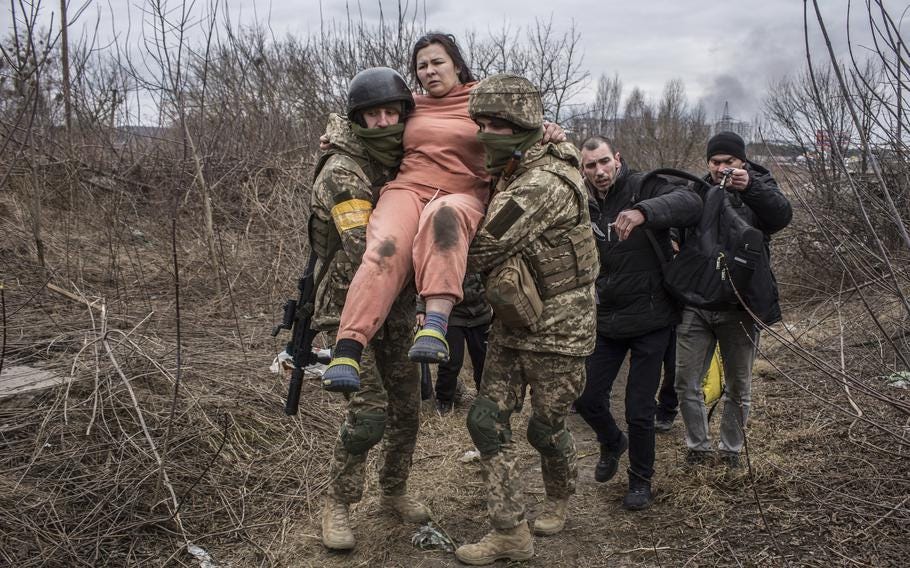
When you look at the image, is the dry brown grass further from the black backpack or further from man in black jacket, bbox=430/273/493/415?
the black backpack

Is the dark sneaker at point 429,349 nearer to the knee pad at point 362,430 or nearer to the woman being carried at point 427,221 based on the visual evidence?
the woman being carried at point 427,221

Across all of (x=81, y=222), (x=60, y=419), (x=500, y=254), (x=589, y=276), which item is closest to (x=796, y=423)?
(x=589, y=276)

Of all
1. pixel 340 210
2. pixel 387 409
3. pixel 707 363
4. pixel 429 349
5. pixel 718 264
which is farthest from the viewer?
pixel 707 363

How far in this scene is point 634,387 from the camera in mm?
4172

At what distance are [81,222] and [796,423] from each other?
8012 mm

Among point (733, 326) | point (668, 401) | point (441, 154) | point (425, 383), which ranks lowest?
point (668, 401)

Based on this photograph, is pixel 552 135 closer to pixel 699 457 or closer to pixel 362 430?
pixel 362 430

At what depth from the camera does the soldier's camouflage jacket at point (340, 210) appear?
132 inches

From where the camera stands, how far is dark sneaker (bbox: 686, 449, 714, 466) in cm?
466

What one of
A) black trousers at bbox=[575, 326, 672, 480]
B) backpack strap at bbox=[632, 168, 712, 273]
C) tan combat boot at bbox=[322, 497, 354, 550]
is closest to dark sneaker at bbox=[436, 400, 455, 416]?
black trousers at bbox=[575, 326, 672, 480]

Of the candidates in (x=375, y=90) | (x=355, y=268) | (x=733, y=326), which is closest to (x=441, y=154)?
(x=375, y=90)

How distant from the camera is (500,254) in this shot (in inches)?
127

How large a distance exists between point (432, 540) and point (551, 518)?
63 centimetres

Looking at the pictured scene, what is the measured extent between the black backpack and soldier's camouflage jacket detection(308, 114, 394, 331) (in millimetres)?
1691
